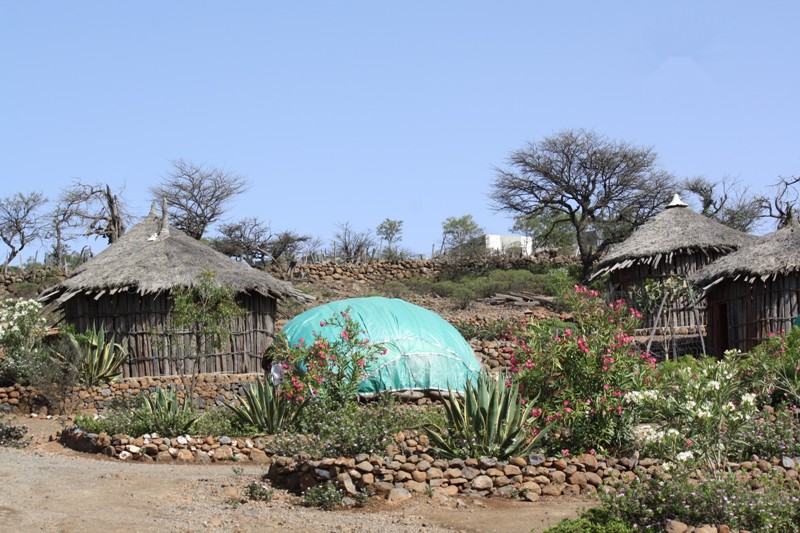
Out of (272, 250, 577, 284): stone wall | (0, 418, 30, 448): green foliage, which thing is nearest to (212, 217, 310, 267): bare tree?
(272, 250, 577, 284): stone wall

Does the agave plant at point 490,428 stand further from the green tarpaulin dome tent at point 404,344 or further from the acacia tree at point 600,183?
the acacia tree at point 600,183

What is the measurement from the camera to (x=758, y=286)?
70.5 feet

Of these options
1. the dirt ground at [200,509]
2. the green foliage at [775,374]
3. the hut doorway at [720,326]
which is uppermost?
the hut doorway at [720,326]

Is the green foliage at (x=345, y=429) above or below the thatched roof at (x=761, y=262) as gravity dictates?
below

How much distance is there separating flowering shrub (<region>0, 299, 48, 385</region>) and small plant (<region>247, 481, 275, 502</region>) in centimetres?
1002

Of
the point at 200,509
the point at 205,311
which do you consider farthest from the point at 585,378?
the point at 205,311

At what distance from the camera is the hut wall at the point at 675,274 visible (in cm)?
2562

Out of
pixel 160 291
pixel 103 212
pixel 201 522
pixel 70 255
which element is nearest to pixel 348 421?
pixel 201 522

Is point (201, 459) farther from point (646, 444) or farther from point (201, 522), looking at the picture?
point (646, 444)

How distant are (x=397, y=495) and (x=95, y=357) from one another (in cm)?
1181

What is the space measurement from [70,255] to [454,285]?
23501 millimetres

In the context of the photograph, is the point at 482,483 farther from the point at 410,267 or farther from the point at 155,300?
the point at 410,267

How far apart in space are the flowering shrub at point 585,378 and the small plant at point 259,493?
3.14m

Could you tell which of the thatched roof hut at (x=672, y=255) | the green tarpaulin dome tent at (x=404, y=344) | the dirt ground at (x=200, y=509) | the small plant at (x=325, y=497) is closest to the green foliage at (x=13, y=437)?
the dirt ground at (x=200, y=509)
